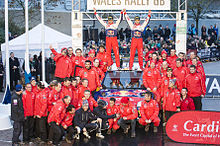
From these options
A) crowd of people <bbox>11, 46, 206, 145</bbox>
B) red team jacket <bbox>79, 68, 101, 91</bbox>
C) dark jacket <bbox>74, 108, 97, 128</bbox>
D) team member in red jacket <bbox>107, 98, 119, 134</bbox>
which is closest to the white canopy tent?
crowd of people <bbox>11, 46, 206, 145</bbox>

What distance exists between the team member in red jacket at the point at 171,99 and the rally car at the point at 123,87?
2.25 feet

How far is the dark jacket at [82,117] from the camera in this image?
9.91 m

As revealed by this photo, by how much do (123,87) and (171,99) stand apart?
1.56 meters

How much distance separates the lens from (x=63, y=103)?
9547mm

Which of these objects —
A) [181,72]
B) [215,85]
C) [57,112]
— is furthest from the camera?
[215,85]

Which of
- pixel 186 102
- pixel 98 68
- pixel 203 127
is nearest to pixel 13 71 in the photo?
pixel 98 68

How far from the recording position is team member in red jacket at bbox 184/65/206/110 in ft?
38.4

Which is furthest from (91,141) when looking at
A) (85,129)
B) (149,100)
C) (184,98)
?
(184,98)

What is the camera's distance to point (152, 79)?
11.8m

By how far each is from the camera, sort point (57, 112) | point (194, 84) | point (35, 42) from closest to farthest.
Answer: point (57, 112)
point (194, 84)
point (35, 42)

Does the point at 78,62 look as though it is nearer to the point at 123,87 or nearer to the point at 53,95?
the point at 123,87

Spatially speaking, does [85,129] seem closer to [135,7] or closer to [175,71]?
[175,71]

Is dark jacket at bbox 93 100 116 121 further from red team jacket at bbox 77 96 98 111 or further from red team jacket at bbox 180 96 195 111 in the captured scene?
red team jacket at bbox 180 96 195 111

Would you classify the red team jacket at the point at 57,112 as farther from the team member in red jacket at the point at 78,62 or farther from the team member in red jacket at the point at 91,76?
the team member in red jacket at the point at 78,62
